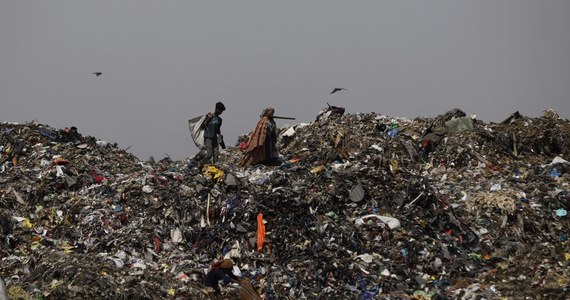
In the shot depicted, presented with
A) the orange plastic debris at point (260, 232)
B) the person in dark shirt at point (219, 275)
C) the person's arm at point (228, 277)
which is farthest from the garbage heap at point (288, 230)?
the person's arm at point (228, 277)

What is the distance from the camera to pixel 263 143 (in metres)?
14.1

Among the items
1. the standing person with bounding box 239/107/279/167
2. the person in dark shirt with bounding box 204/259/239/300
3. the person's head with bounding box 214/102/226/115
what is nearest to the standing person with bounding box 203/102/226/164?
the person's head with bounding box 214/102/226/115

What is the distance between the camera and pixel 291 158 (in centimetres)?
1569

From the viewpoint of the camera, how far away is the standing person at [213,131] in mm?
14203

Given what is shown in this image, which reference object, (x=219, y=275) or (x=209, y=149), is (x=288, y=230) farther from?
(x=209, y=149)

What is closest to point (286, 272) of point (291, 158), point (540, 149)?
point (291, 158)

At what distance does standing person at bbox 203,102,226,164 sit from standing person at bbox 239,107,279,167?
0.64 m

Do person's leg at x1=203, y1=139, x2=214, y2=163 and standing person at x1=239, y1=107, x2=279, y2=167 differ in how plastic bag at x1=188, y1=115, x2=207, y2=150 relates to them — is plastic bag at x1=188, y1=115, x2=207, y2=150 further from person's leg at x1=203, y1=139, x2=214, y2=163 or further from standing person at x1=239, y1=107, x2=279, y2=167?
standing person at x1=239, y1=107, x2=279, y2=167

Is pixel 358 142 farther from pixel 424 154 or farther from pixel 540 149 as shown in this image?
pixel 540 149

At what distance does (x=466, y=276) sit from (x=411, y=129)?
7.48 metres

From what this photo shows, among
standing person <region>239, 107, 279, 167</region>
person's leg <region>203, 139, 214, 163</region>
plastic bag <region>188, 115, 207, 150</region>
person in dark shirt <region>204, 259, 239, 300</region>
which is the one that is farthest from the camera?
plastic bag <region>188, 115, 207, 150</region>

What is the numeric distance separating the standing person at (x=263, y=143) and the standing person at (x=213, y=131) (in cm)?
64

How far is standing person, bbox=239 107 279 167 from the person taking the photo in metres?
14.0

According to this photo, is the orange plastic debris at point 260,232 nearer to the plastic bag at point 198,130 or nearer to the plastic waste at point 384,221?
the plastic waste at point 384,221
